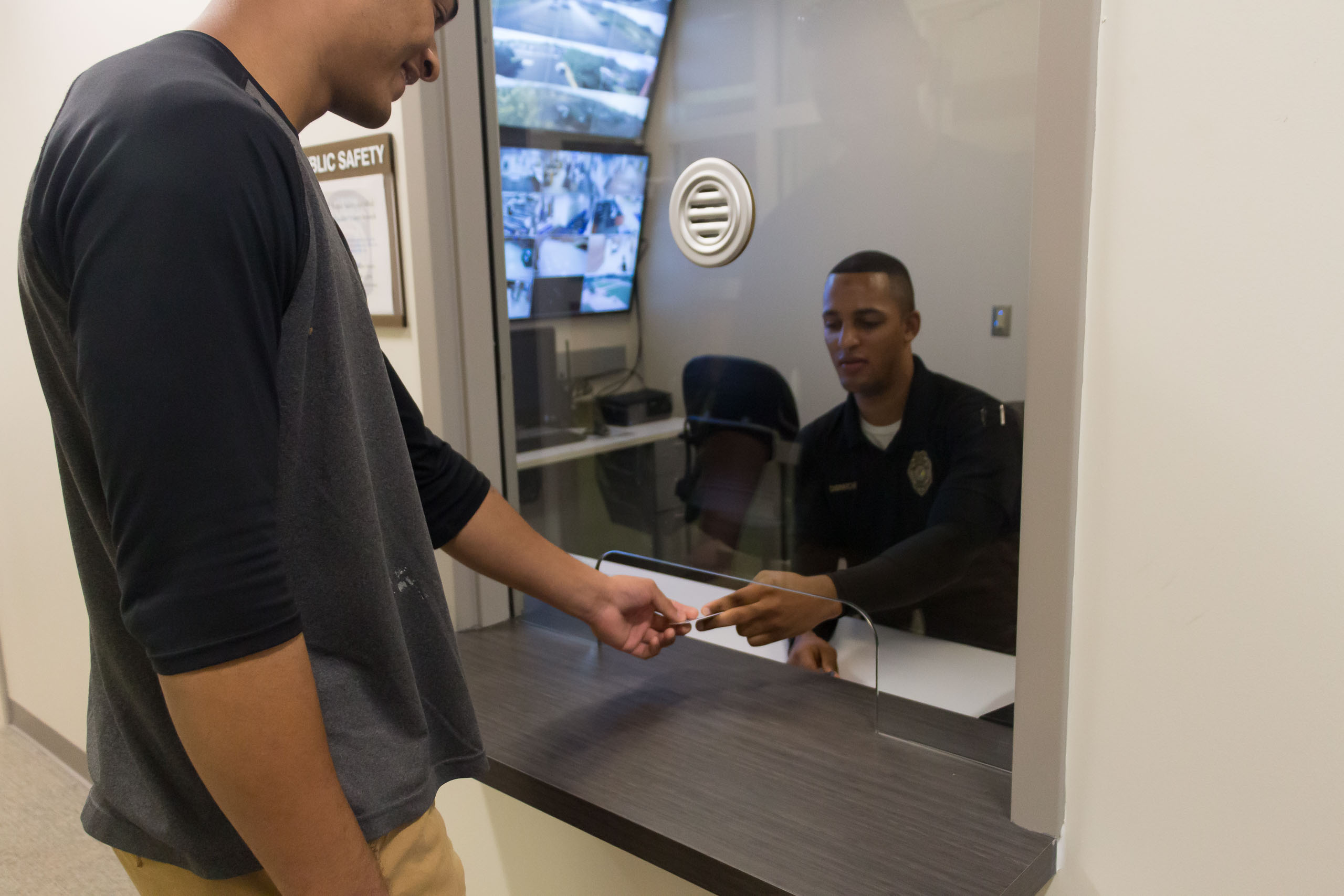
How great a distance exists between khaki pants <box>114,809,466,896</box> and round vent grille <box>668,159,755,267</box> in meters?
0.82

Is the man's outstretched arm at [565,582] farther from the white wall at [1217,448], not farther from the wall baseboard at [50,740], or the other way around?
the wall baseboard at [50,740]

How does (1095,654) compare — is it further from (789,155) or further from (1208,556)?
(789,155)

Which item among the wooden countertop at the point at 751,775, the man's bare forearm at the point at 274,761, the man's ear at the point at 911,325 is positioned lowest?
the wooden countertop at the point at 751,775

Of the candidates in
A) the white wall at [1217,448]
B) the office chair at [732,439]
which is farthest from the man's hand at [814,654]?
the white wall at [1217,448]

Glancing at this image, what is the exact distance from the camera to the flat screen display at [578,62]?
4.46 ft

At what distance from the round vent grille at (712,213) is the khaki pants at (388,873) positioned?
821 millimetres

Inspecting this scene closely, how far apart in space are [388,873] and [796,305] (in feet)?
2.72

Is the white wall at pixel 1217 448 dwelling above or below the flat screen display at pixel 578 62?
below

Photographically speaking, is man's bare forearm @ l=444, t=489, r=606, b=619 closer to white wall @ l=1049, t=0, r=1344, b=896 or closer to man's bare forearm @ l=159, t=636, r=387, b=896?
man's bare forearm @ l=159, t=636, r=387, b=896

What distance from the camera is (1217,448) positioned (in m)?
0.83

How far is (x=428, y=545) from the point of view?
0.86m

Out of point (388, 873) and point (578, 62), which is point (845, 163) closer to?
point (578, 62)

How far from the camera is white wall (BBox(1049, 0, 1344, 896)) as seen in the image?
78 cm

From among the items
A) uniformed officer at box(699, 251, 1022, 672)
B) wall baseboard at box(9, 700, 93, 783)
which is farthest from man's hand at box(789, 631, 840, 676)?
wall baseboard at box(9, 700, 93, 783)
